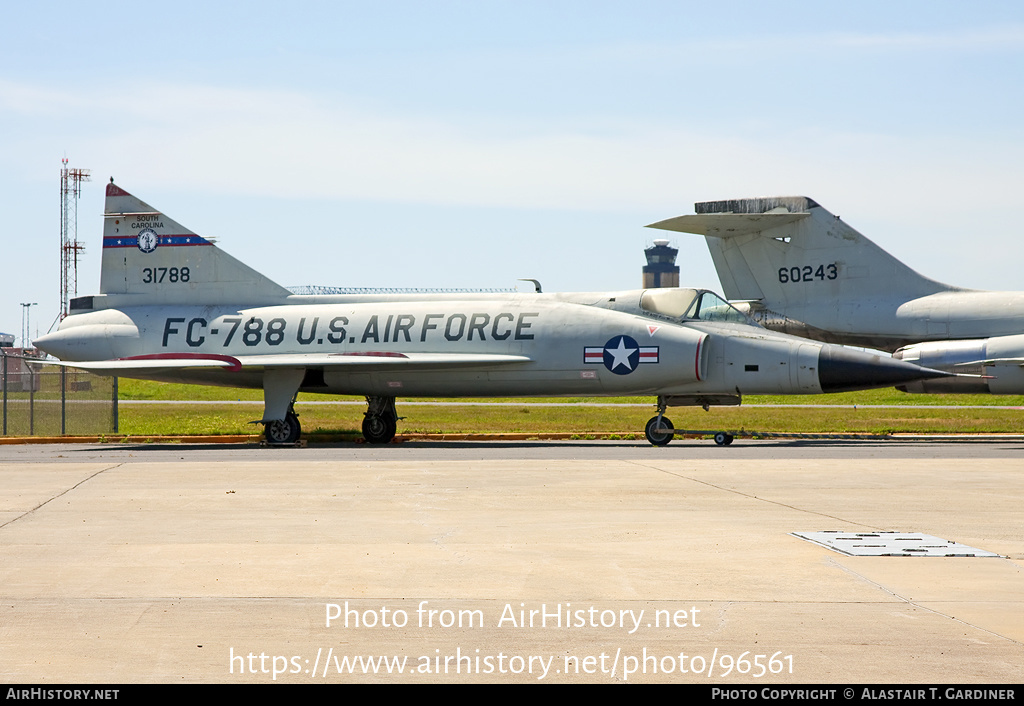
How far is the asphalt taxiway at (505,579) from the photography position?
16.7ft

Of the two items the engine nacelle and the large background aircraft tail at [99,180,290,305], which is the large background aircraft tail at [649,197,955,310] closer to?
the engine nacelle

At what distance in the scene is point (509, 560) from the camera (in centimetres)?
780

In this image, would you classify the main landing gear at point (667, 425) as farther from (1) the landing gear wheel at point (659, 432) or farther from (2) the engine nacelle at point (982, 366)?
(2) the engine nacelle at point (982, 366)

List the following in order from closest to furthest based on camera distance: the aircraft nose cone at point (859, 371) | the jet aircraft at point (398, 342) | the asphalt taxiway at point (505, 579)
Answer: the asphalt taxiway at point (505, 579)
the aircraft nose cone at point (859, 371)
the jet aircraft at point (398, 342)

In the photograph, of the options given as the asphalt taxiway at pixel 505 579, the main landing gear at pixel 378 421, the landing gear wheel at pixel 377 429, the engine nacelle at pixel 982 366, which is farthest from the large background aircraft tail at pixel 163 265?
the engine nacelle at pixel 982 366

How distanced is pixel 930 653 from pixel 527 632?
1.97 metres

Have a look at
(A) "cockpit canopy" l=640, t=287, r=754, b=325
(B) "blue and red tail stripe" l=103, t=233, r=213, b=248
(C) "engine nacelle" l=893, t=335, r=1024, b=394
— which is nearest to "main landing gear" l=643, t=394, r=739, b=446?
(A) "cockpit canopy" l=640, t=287, r=754, b=325

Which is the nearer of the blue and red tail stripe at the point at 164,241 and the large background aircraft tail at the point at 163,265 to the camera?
the large background aircraft tail at the point at 163,265

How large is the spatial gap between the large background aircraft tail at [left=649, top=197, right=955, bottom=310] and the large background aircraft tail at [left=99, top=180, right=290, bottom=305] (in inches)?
379

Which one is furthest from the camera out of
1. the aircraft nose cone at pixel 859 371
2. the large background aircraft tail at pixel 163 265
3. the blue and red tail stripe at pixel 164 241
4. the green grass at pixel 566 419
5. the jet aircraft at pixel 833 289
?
the green grass at pixel 566 419

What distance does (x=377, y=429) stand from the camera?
23.6m

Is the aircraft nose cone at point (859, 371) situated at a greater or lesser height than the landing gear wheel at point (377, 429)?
greater

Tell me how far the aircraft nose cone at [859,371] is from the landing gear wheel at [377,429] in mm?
9167

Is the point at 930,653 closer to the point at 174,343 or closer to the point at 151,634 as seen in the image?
the point at 151,634
